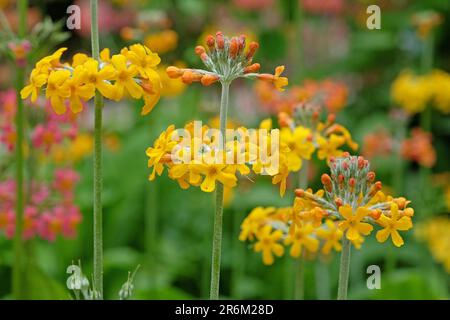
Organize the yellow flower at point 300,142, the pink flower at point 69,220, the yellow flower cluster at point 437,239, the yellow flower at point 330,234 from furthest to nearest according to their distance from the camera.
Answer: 1. the yellow flower cluster at point 437,239
2. the pink flower at point 69,220
3. the yellow flower at point 300,142
4. the yellow flower at point 330,234

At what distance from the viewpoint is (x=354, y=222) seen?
2.35 m

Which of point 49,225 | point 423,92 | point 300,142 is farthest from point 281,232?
point 423,92

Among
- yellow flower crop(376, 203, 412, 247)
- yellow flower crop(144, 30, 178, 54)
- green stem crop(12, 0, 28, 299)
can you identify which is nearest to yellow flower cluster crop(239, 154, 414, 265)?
yellow flower crop(376, 203, 412, 247)

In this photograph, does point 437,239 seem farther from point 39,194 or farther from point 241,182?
point 39,194

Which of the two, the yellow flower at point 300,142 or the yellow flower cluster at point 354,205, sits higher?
the yellow flower at point 300,142

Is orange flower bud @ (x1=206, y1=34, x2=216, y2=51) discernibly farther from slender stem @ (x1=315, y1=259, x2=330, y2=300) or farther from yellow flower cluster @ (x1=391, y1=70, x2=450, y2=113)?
yellow flower cluster @ (x1=391, y1=70, x2=450, y2=113)

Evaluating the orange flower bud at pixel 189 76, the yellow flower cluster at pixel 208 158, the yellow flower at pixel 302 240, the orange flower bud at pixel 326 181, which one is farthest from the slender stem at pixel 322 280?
the orange flower bud at pixel 189 76

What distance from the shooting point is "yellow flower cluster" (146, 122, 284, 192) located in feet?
7.14

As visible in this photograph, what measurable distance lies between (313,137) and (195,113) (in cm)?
266

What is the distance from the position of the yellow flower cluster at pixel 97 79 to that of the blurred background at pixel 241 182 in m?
0.91

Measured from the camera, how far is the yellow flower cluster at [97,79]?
2299mm

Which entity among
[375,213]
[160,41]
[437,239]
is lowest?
[437,239]

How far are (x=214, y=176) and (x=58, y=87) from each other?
52cm

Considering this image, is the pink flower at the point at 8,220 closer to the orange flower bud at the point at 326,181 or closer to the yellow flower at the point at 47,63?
the yellow flower at the point at 47,63
